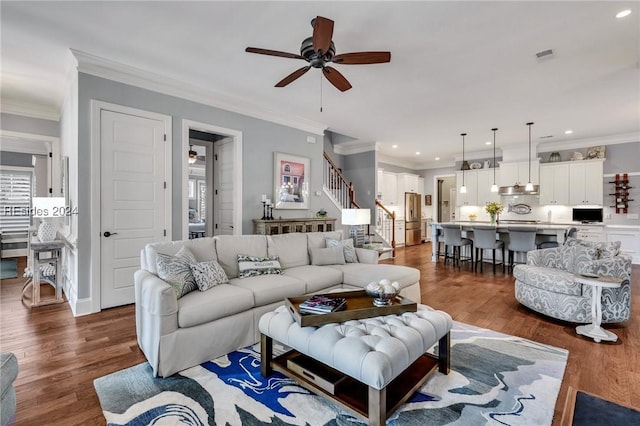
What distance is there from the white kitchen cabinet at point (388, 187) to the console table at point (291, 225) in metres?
3.63

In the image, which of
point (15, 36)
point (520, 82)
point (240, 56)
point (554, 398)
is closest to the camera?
point (554, 398)

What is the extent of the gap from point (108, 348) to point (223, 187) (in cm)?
317

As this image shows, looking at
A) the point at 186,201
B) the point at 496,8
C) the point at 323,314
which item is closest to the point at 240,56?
the point at 186,201

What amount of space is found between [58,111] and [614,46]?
26.2 ft

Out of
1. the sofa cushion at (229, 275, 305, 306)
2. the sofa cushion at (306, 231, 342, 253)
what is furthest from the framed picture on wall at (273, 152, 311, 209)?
the sofa cushion at (229, 275, 305, 306)

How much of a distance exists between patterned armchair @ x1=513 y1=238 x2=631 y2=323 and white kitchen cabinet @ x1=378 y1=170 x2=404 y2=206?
572 centimetres

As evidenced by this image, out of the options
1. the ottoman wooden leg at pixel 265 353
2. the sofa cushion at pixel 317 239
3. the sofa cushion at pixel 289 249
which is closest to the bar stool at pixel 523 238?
the sofa cushion at pixel 317 239

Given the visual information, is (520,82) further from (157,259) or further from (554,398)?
(157,259)

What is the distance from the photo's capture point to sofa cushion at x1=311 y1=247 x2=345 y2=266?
3.93m

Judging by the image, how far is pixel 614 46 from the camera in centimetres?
318

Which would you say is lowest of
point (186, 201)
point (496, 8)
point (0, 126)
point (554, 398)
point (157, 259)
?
point (554, 398)

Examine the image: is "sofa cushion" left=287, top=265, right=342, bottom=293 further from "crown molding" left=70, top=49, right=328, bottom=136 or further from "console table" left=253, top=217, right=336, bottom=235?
"crown molding" left=70, top=49, right=328, bottom=136

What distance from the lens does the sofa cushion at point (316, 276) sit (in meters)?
3.24

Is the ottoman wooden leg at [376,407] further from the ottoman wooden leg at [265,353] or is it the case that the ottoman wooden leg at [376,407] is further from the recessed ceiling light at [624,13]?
the recessed ceiling light at [624,13]
